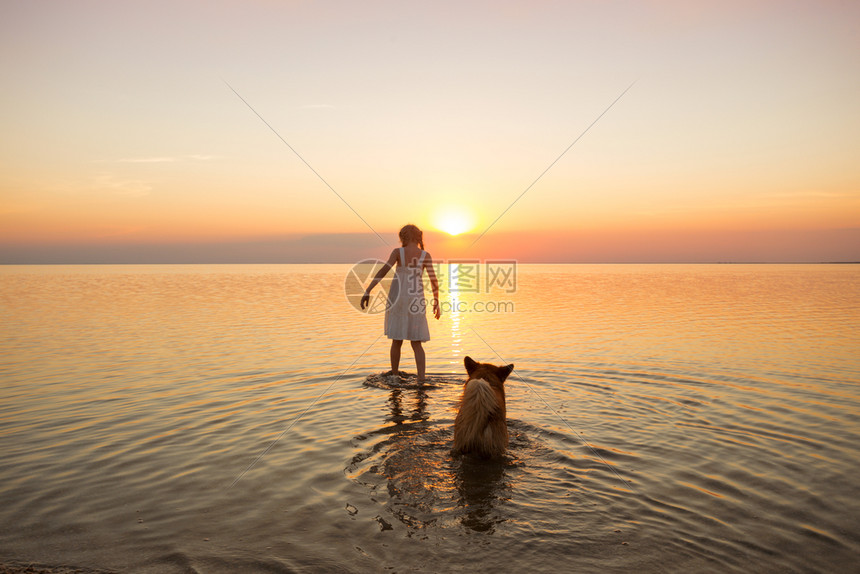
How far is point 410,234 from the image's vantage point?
32.2 feet

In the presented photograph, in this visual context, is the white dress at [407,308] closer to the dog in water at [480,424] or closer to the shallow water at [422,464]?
the shallow water at [422,464]

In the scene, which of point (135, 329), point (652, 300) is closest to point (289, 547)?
point (135, 329)

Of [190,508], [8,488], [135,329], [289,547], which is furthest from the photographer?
[135,329]

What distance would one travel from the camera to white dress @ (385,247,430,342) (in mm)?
9797

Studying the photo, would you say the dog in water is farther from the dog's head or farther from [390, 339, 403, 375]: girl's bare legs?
[390, 339, 403, 375]: girl's bare legs

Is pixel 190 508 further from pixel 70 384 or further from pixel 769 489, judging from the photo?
Result: pixel 70 384

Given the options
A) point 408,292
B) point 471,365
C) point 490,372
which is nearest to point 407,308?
point 408,292

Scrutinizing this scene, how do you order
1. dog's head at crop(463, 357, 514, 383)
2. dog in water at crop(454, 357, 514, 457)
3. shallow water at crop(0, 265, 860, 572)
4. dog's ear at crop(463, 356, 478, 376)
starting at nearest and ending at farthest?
shallow water at crop(0, 265, 860, 572) < dog in water at crop(454, 357, 514, 457) < dog's head at crop(463, 357, 514, 383) < dog's ear at crop(463, 356, 478, 376)

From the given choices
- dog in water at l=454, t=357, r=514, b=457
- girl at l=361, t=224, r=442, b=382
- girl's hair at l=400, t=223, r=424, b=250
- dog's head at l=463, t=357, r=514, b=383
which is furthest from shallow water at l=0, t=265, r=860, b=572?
girl's hair at l=400, t=223, r=424, b=250

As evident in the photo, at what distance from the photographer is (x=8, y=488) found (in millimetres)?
4691

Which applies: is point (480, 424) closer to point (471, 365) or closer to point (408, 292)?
Answer: point (471, 365)

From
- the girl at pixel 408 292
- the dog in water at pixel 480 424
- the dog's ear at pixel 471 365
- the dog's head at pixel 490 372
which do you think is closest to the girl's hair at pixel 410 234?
the girl at pixel 408 292

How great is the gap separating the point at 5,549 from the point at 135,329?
13.6m

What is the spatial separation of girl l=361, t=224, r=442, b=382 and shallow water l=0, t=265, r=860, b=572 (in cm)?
110
